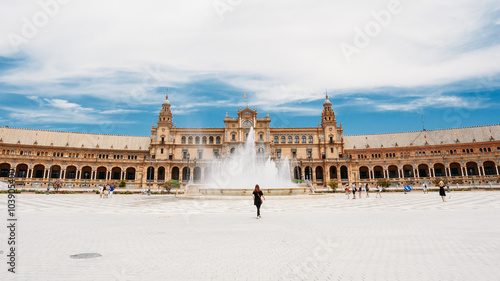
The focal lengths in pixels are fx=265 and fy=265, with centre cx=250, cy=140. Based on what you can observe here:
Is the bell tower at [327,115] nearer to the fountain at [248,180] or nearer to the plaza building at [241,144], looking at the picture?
the plaza building at [241,144]

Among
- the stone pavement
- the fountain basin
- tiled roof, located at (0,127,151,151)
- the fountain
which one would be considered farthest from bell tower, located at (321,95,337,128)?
the stone pavement

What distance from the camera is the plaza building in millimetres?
62281

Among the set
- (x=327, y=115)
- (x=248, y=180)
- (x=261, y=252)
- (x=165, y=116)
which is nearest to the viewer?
(x=261, y=252)

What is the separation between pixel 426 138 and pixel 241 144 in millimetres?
50251

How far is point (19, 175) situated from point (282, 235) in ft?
249

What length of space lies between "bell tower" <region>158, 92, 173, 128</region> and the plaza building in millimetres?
260

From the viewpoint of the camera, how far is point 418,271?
4832mm

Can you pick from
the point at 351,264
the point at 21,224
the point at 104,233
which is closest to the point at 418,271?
the point at 351,264

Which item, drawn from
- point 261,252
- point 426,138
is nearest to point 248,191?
point 261,252

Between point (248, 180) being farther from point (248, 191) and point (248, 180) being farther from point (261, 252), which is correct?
point (261, 252)

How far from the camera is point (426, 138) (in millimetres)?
71812

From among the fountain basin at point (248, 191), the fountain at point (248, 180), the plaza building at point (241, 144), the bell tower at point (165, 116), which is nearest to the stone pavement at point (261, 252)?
the fountain basin at point (248, 191)

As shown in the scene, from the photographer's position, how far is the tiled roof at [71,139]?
67.2 meters

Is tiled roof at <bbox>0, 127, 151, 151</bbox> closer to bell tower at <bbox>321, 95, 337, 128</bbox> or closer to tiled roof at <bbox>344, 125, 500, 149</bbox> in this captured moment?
bell tower at <bbox>321, 95, 337, 128</bbox>
